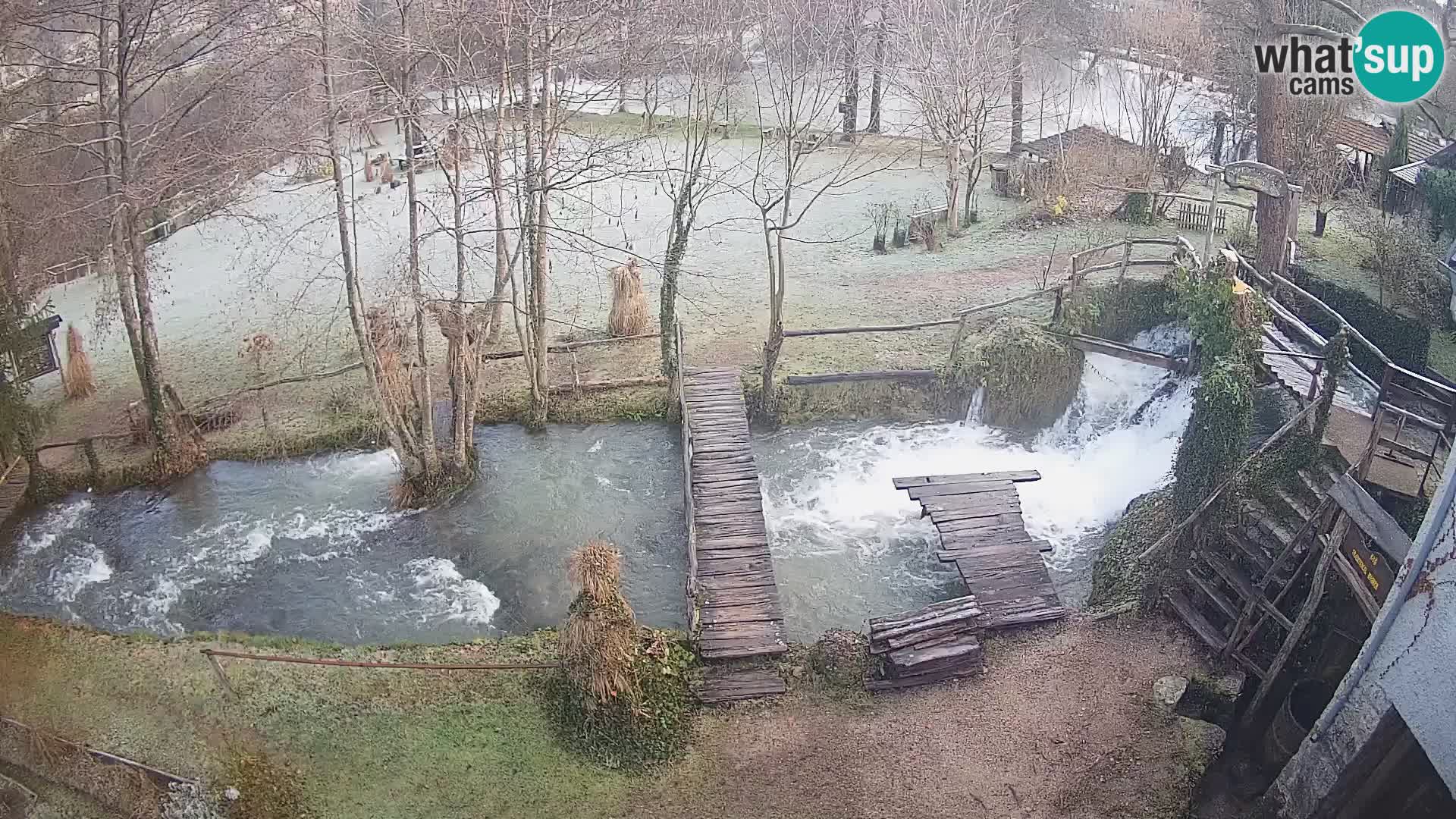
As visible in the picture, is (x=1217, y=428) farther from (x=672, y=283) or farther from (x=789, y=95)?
(x=672, y=283)

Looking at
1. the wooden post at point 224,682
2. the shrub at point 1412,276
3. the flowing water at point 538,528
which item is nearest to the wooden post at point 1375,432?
the flowing water at point 538,528

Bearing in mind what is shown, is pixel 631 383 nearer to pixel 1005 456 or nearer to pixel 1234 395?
pixel 1005 456

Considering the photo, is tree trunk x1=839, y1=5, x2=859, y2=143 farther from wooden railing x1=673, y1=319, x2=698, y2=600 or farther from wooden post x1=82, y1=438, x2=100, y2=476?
wooden post x1=82, y1=438, x2=100, y2=476

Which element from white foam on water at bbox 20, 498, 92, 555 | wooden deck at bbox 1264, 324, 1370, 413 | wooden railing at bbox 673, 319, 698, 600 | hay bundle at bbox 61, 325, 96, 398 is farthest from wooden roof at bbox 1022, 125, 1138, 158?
white foam on water at bbox 20, 498, 92, 555

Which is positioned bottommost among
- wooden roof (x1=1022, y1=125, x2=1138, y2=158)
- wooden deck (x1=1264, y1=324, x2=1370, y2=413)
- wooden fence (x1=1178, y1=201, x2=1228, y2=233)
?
wooden deck (x1=1264, y1=324, x2=1370, y2=413)

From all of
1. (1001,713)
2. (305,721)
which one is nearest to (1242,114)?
(1001,713)

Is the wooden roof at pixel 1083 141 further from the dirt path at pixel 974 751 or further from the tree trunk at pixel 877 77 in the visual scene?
the dirt path at pixel 974 751
